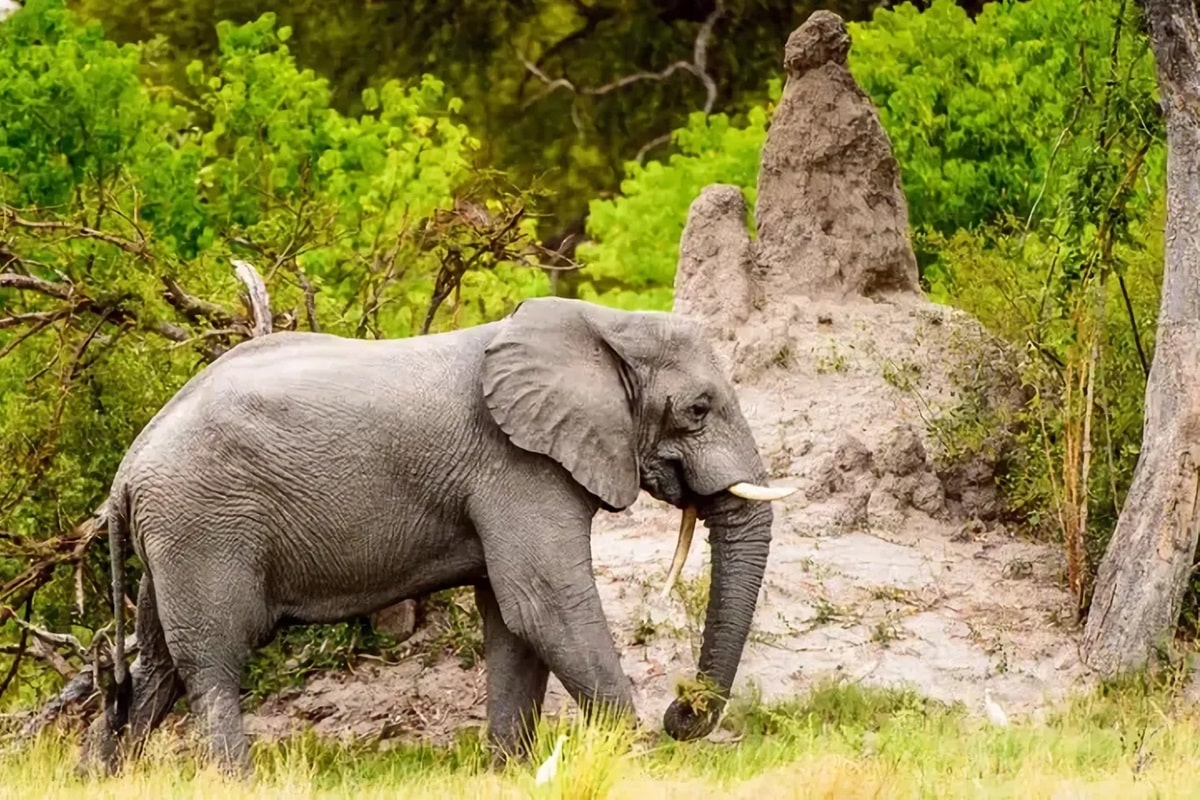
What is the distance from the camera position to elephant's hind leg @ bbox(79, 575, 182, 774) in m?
11.1

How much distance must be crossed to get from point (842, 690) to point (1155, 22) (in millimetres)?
3977

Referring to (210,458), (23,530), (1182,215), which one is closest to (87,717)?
(23,530)

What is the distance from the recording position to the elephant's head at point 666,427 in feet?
35.8

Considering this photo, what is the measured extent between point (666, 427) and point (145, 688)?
2.67 m

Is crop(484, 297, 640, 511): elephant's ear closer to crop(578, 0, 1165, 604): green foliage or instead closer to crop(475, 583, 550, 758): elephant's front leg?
crop(475, 583, 550, 758): elephant's front leg

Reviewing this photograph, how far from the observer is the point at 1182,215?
13.1 meters

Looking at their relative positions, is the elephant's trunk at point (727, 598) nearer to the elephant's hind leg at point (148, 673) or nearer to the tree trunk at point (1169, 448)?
the elephant's hind leg at point (148, 673)

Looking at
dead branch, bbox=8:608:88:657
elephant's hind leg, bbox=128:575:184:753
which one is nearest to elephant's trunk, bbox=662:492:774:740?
elephant's hind leg, bbox=128:575:184:753

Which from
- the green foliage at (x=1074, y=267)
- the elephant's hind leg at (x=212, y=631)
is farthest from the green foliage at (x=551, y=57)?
the elephant's hind leg at (x=212, y=631)

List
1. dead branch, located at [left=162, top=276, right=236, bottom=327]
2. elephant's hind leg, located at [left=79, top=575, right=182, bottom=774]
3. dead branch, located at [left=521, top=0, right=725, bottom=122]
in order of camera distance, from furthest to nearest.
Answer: dead branch, located at [left=521, top=0, right=725, bottom=122] < dead branch, located at [left=162, top=276, right=236, bottom=327] < elephant's hind leg, located at [left=79, top=575, right=182, bottom=774]

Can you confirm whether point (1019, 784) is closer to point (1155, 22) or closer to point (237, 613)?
point (237, 613)

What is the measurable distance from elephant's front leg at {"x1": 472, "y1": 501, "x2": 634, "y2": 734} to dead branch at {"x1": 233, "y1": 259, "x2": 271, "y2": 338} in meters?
2.60

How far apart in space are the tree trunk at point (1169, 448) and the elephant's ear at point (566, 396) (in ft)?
10.9

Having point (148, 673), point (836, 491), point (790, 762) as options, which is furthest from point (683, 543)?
point (836, 491)
